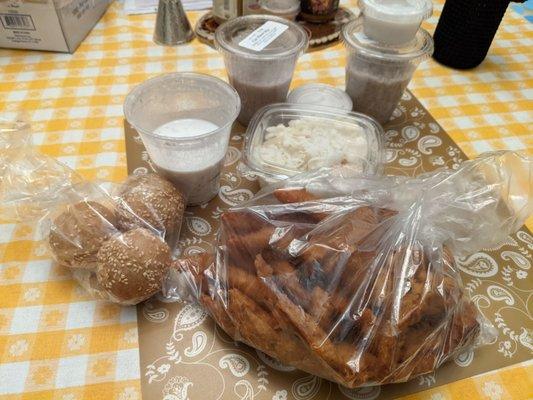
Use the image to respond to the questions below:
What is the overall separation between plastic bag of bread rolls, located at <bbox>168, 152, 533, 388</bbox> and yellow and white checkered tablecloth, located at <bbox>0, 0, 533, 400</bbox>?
0.14m

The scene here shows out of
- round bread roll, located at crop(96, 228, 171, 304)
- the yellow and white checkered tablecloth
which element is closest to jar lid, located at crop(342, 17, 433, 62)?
the yellow and white checkered tablecloth

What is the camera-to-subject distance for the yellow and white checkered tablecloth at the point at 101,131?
2.19 feet

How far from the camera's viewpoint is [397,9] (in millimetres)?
994

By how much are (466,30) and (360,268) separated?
3.38 feet

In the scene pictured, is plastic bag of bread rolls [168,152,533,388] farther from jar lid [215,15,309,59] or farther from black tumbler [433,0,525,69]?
black tumbler [433,0,525,69]

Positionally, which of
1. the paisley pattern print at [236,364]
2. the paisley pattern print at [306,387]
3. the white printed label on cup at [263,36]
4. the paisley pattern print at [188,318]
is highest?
the white printed label on cup at [263,36]

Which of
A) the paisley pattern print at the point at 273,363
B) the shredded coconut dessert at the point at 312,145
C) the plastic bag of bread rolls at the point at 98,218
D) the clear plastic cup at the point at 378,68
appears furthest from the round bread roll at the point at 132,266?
the clear plastic cup at the point at 378,68

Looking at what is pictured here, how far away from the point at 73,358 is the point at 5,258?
29cm

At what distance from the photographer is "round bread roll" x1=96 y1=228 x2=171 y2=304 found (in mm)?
680

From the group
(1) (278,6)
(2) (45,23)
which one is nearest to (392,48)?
(1) (278,6)

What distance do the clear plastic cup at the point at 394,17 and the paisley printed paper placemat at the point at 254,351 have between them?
1.87ft

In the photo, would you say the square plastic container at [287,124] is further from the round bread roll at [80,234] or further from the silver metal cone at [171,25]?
the silver metal cone at [171,25]

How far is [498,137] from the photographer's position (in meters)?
1.14

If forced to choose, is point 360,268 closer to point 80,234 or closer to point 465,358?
point 465,358
